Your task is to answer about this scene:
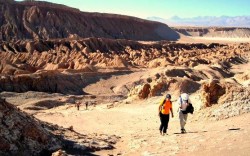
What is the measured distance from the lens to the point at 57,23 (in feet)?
232

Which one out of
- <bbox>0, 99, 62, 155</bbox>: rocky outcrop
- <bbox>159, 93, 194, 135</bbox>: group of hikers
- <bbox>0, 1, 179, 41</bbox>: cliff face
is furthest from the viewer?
<bbox>0, 1, 179, 41</bbox>: cliff face

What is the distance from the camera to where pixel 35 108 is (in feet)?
81.0

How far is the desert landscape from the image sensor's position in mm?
9125

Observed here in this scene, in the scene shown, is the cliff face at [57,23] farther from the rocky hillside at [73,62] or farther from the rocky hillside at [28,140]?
the rocky hillside at [28,140]

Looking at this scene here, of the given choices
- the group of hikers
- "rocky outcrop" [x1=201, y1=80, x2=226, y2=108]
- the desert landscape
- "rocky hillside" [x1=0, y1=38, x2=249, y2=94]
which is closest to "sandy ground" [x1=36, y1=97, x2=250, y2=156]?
the desert landscape

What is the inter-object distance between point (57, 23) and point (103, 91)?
128ft

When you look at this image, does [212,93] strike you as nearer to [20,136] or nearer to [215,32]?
[20,136]

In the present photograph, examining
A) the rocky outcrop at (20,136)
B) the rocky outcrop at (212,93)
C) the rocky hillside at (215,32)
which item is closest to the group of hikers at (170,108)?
the rocky outcrop at (20,136)

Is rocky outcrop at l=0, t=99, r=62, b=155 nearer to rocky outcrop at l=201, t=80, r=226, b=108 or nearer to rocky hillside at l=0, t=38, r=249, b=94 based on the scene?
rocky outcrop at l=201, t=80, r=226, b=108

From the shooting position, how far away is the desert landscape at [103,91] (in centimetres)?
A: 912

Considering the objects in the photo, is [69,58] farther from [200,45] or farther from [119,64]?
[200,45]

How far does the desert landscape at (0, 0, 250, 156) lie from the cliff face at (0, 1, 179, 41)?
6.9 inches

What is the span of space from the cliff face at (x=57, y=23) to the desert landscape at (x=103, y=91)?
176 mm

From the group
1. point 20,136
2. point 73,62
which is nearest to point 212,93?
point 20,136
